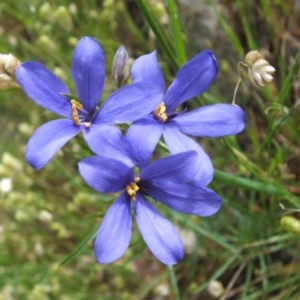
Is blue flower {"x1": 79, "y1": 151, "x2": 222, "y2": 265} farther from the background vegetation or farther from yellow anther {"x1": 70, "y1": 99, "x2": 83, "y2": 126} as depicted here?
the background vegetation

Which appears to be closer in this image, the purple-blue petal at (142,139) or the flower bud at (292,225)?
the purple-blue petal at (142,139)

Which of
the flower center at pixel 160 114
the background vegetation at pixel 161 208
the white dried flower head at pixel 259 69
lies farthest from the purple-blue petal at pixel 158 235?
the background vegetation at pixel 161 208

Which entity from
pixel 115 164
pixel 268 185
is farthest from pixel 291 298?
pixel 115 164

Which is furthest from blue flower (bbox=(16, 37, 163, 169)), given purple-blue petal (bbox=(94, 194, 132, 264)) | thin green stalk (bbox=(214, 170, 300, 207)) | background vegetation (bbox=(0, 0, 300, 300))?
background vegetation (bbox=(0, 0, 300, 300))

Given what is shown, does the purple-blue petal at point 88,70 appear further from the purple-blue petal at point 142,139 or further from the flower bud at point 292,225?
the flower bud at point 292,225

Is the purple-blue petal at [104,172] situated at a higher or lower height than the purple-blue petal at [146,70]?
lower

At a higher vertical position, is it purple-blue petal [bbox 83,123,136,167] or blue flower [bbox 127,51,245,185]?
purple-blue petal [bbox 83,123,136,167]

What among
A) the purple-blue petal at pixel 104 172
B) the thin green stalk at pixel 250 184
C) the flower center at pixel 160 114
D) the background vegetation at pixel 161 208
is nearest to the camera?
the purple-blue petal at pixel 104 172
